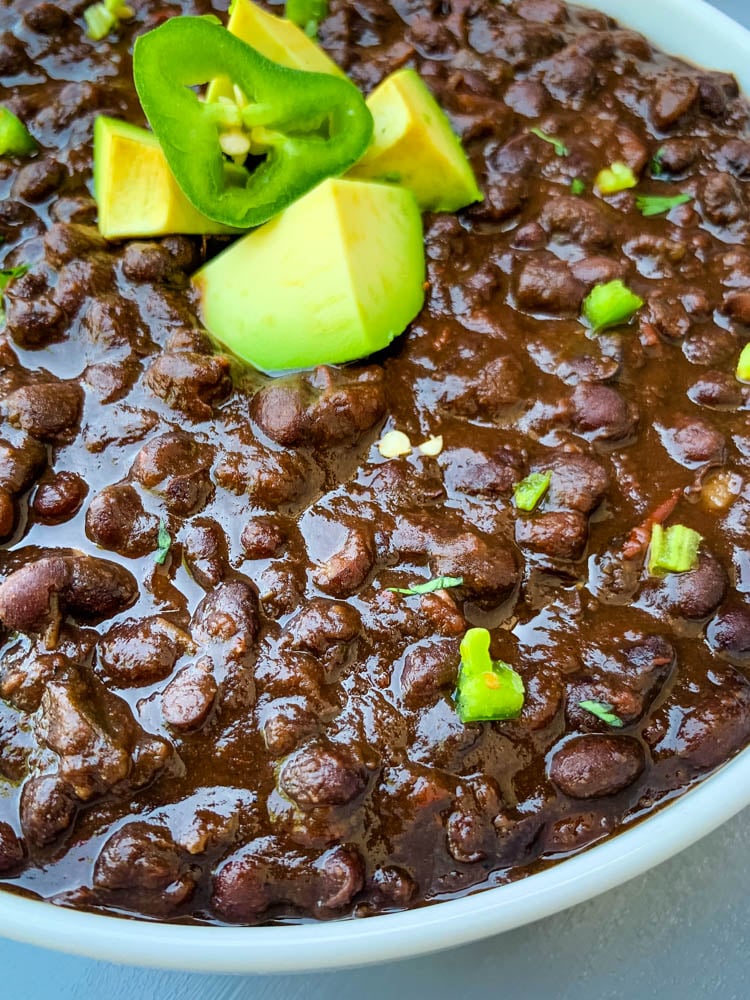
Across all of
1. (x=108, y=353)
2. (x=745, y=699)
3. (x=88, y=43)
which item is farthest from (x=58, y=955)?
(x=88, y=43)

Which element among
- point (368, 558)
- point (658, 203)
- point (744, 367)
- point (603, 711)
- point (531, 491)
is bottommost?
point (603, 711)

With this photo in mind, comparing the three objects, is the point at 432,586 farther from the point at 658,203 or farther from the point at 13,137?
the point at 13,137

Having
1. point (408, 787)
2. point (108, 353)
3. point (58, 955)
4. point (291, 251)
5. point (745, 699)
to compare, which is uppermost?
point (291, 251)

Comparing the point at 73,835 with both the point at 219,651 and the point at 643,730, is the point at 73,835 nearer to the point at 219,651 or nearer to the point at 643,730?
the point at 219,651

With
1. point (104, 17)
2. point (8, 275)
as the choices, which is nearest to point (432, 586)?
point (8, 275)

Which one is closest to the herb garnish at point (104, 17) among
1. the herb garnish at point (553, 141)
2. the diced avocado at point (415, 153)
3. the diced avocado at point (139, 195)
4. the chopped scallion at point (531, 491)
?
the diced avocado at point (139, 195)

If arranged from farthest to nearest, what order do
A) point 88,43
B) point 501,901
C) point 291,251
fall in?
point 88,43 → point 291,251 → point 501,901

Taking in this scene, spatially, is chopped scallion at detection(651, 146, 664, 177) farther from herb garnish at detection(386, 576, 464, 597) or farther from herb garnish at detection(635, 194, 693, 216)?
herb garnish at detection(386, 576, 464, 597)
